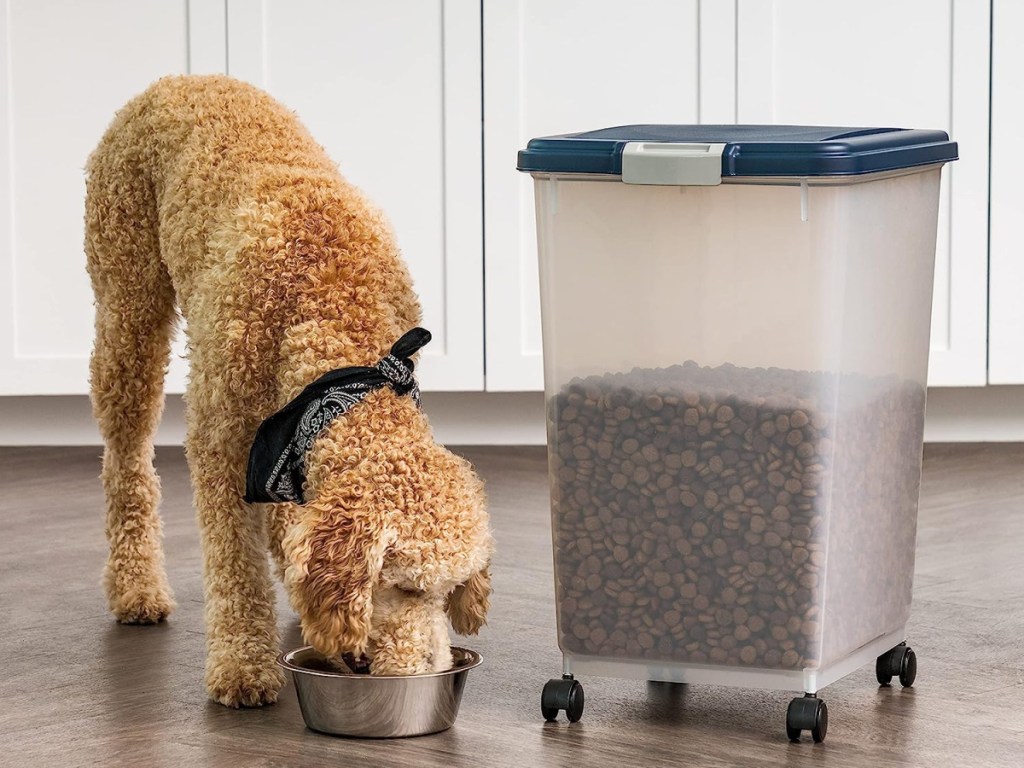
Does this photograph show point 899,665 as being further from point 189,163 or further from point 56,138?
point 56,138

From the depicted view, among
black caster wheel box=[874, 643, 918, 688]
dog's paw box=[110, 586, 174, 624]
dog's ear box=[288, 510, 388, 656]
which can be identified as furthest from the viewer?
dog's paw box=[110, 586, 174, 624]

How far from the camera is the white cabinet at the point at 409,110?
13.6 feet

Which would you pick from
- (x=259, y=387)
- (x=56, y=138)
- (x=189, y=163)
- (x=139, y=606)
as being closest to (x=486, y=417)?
(x=56, y=138)

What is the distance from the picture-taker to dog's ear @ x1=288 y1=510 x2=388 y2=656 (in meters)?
1.79

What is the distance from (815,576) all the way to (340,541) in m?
0.57

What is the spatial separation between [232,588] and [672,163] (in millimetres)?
814

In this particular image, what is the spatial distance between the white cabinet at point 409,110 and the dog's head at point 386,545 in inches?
87.7

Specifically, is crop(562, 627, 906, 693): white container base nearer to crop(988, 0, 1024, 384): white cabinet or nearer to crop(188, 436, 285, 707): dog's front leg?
crop(188, 436, 285, 707): dog's front leg

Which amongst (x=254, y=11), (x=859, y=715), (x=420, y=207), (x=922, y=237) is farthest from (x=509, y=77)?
(x=859, y=715)

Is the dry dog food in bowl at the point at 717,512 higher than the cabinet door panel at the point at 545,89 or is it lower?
lower

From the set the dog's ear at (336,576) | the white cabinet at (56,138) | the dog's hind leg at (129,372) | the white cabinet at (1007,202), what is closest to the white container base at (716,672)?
the dog's ear at (336,576)

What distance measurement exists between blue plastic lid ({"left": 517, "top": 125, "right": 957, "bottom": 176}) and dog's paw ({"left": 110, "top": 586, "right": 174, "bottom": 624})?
1.03m

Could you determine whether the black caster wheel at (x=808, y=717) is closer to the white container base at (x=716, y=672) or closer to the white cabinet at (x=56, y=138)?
the white container base at (x=716, y=672)

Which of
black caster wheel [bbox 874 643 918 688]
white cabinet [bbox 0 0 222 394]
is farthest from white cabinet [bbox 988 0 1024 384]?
black caster wheel [bbox 874 643 918 688]
